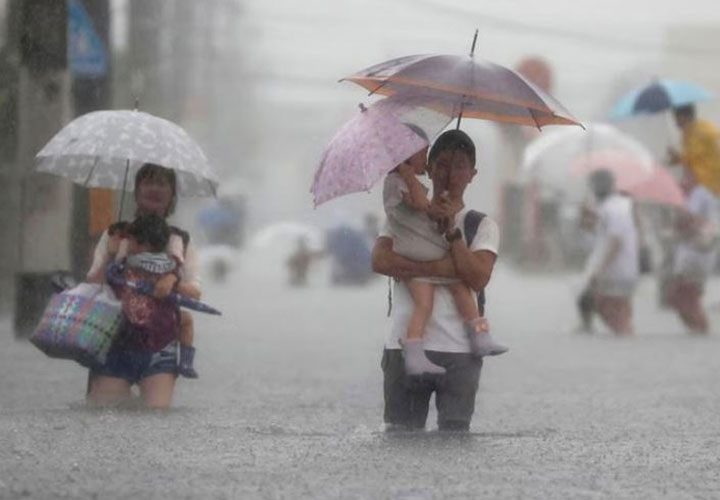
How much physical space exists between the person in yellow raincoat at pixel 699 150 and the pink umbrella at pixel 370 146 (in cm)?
1141

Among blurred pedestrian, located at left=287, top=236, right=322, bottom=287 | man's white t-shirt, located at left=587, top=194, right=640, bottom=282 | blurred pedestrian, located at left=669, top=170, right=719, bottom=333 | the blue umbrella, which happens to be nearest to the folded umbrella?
man's white t-shirt, located at left=587, top=194, right=640, bottom=282

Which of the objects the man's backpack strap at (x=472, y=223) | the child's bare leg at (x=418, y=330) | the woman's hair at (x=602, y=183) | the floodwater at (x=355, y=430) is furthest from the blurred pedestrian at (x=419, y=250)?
the woman's hair at (x=602, y=183)

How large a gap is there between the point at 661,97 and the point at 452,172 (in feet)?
40.9

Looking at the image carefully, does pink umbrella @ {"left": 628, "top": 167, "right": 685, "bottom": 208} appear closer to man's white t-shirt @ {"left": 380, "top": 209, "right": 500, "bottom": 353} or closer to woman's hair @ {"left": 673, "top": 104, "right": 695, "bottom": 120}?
woman's hair @ {"left": 673, "top": 104, "right": 695, "bottom": 120}

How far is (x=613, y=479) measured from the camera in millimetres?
8258

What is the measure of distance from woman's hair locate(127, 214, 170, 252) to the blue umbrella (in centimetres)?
1134

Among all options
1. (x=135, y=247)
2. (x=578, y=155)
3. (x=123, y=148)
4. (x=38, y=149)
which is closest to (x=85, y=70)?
(x=38, y=149)

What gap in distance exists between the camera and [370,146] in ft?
30.0

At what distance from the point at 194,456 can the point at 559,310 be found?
19.9 meters

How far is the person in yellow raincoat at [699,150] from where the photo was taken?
20500mm

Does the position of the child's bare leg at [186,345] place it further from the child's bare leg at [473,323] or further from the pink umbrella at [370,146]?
the child's bare leg at [473,323]

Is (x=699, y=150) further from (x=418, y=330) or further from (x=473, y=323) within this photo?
(x=418, y=330)

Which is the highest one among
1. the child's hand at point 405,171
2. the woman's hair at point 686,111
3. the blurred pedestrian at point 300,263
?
the woman's hair at point 686,111

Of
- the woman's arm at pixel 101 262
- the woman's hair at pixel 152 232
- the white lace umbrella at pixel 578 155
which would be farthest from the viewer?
the white lace umbrella at pixel 578 155
